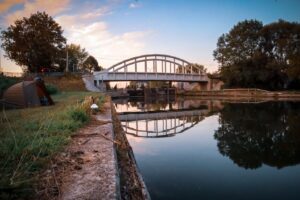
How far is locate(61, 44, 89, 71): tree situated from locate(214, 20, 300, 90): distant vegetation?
123 ft

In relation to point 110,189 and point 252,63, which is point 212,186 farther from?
point 252,63

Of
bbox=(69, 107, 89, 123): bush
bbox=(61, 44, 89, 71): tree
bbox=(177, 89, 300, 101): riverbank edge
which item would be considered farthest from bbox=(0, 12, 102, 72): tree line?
bbox=(69, 107, 89, 123): bush

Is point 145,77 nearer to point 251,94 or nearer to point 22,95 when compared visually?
point 251,94

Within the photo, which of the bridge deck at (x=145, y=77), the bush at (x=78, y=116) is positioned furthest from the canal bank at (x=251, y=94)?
the bush at (x=78, y=116)

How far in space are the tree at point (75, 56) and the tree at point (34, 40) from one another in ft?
71.5

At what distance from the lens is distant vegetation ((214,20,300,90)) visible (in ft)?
144

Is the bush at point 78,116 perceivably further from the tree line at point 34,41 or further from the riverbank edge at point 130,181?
the tree line at point 34,41

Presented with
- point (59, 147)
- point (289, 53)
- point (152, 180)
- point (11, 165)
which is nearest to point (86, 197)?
point (11, 165)

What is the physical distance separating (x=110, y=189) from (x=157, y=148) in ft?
19.1

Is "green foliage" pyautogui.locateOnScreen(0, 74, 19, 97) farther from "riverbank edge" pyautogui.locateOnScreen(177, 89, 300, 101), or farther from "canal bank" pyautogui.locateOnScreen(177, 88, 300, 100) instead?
"canal bank" pyautogui.locateOnScreen(177, 88, 300, 100)

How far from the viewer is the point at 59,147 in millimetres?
5199

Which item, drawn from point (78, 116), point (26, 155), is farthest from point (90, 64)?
point (26, 155)

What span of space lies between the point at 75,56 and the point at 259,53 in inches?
1889

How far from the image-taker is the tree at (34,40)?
4547cm
